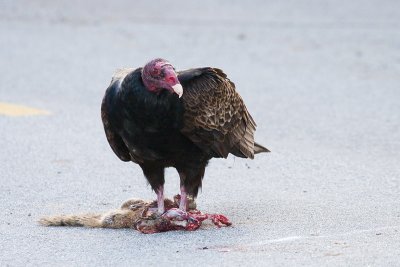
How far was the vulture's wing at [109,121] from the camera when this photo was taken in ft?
20.8

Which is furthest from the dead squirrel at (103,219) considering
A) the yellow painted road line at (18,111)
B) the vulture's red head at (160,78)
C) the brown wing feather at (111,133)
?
the yellow painted road line at (18,111)

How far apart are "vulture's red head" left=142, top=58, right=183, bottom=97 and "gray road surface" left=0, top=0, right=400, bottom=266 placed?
0.91 metres

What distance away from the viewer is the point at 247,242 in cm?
607

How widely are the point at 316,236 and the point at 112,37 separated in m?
9.88

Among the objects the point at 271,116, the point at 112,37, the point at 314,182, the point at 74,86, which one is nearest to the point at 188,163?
the point at 314,182

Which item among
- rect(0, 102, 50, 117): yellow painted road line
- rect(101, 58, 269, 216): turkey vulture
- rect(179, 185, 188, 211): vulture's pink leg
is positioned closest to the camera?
rect(101, 58, 269, 216): turkey vulture

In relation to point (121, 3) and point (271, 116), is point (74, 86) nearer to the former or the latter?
point (271, 116)

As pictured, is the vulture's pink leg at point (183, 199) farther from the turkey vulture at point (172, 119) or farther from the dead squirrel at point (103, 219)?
the dead squirrel at point (103, 219)

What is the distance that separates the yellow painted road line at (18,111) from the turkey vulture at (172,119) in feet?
13.6

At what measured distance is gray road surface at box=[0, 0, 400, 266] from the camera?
6.08 metres

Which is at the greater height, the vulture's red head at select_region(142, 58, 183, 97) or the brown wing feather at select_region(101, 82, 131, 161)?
the vulture's red head at select_region(142, 58, 183, 97)

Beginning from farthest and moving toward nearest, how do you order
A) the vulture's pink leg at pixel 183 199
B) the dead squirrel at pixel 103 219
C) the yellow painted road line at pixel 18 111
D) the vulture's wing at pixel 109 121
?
the yellow painted road line at pixel 18 111 < the vulture's pink leg at pixel 183 199 < the dead squirrel at pixel 103 219 < the vulture's wing at pixel 109 121

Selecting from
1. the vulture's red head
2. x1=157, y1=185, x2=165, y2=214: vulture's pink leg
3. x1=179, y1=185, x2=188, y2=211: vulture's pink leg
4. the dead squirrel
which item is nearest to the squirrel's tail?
the dead squirrel

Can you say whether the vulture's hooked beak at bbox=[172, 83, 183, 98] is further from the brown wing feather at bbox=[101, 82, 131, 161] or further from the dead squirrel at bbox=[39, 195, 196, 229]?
the dead squirrel at bbox=[39, 195, 196, 229]
